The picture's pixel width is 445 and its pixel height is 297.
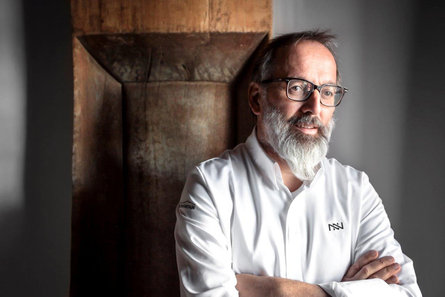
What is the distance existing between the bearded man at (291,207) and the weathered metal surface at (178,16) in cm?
20

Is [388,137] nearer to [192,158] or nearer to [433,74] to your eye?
[433,74]

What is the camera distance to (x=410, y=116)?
2.13m

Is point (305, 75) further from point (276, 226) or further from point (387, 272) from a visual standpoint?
point (387, 272)

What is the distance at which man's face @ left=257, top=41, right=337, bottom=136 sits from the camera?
5.08ft

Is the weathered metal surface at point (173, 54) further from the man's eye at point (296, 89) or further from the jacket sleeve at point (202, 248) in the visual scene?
the jacket sleeve at point (202, 248)

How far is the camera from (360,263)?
1.51 meters

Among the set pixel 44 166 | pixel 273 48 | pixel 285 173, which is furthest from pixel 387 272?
pixel 44 166

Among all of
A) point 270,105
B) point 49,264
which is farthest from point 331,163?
point 49,264

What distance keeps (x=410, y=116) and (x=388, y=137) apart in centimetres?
16

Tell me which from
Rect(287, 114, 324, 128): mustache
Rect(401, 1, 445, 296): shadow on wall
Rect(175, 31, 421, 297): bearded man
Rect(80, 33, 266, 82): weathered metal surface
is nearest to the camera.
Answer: Rect(175, 31, 421, 297): bearded man

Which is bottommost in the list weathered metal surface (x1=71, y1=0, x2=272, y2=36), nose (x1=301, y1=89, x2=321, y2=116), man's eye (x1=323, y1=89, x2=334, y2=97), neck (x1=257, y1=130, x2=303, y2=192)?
neck (x1=257, y1=130, x2=303, y2=192)

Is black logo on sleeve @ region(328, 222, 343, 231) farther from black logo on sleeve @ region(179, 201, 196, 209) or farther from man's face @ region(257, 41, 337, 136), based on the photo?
black logo on sleeve @ region(179, 201, 196, 209)

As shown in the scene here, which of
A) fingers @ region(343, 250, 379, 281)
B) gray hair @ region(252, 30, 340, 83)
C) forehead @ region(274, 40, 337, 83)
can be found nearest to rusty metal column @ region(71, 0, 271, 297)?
gray hair @ region(252, 30, 340, 83)

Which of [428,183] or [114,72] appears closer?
[114,72]
